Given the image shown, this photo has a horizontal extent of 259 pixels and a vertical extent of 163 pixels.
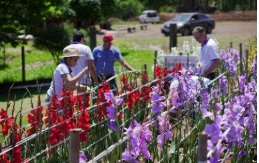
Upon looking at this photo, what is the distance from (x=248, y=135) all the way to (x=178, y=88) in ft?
2.75

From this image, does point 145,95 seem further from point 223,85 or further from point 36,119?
point 36,119

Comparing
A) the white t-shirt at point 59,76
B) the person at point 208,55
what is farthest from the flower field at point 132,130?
the person at point 208,55

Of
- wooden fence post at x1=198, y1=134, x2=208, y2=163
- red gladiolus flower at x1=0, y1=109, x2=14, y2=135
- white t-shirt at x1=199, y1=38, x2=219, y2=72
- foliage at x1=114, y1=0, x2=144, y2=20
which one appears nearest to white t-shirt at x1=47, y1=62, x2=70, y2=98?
red gladiolus flower at x1=0, y1=109, x2=14, y2=135

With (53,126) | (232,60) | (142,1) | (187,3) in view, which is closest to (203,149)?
(53,126)

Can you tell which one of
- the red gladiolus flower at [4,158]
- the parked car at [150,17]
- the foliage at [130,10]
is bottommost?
the red gladiolus flower at [4,158]

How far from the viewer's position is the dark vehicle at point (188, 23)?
1375 inches

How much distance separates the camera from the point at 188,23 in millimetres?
35344

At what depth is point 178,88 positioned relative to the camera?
5484 millimetres

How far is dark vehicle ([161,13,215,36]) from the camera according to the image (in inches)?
1375

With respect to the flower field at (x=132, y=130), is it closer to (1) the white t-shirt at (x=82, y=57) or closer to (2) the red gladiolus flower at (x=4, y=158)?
(2) the red gladiolus flower at (x=4, y=158)

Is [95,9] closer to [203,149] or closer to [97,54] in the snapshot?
[97,54]

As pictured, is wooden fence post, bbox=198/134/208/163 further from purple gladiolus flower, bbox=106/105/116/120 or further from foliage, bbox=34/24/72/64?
foliage, bbox=34/24/72/64

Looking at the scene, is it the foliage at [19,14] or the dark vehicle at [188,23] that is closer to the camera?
the foliage at [19,14]

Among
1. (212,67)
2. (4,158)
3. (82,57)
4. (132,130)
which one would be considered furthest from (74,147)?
(212,67)
